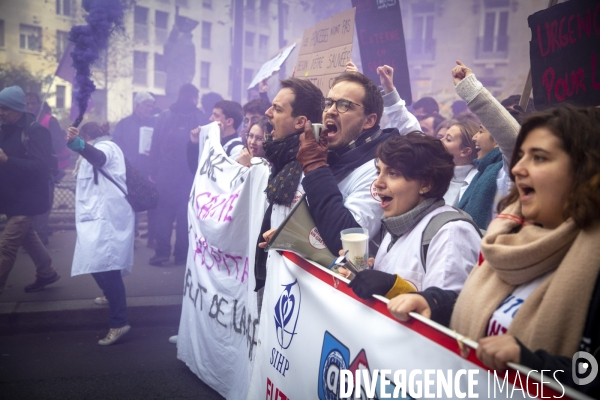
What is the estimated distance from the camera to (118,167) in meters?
5.25

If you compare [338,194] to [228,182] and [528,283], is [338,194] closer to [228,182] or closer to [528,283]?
[528,283]

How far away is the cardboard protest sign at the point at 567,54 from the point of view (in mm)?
2646

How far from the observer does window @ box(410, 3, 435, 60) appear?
89.7ft

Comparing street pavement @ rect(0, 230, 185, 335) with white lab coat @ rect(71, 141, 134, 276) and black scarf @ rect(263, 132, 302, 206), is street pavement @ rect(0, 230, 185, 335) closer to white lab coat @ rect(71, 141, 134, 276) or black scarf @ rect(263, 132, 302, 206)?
white lab coat @ rect(71, 141, 134, 276)

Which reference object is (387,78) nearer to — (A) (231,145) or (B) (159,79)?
(A) (231,145)

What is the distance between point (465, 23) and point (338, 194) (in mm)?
27199

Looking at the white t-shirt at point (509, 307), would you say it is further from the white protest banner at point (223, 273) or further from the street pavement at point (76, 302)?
the street pavement at point (76, 302)

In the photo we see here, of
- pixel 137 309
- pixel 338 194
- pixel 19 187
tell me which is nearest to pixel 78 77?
pixel 19 187

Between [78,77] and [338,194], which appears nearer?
[338,194]

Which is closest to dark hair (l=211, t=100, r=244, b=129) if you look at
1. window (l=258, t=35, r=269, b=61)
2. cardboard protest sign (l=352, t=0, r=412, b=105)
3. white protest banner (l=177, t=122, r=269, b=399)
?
cardboard protest sign (l=352, t=0, r=412, b=105)

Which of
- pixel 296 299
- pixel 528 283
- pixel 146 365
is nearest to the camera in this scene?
pixel 528 283

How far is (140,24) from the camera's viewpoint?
2419 centimetres

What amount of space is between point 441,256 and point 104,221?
12.3ft

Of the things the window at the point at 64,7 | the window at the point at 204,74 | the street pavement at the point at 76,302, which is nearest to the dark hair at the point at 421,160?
the street pavement at the point at 76,302
